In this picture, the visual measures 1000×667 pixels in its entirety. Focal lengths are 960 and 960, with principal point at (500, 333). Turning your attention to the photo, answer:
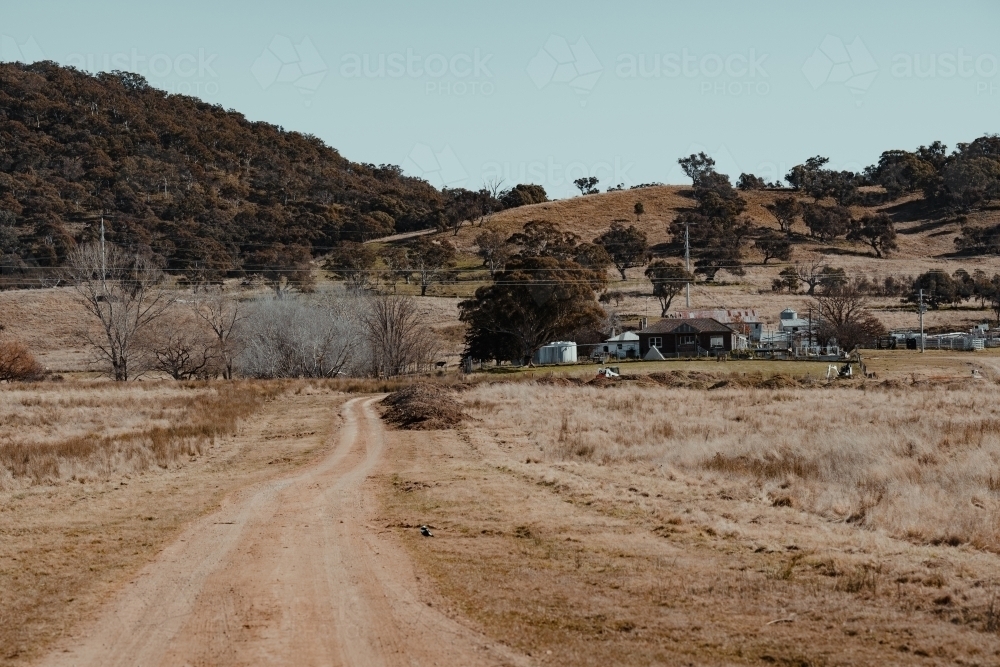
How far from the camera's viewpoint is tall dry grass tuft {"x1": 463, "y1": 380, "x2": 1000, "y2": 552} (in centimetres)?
1412

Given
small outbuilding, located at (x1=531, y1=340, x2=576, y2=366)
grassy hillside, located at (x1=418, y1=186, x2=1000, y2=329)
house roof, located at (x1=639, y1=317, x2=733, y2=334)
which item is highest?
grassy hillside, located at (x1=418, y1=186, x2=1000, y2=329)

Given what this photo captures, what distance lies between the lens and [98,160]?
6565 inches

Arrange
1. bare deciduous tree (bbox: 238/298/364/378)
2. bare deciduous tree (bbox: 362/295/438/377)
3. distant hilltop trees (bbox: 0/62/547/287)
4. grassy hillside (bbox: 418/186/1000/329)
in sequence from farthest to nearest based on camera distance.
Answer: distant hilltop trees (bbox: 0/62/547/287), grassy hillside (bbox: 418/186/1000/329), bare deciduous tree (bbox: 362/295/438/377), bare deciduous tree (bbox: 238/298/364/378)

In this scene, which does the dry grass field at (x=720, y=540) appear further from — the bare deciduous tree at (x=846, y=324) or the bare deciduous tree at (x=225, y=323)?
the bare deciduous tree at (x=225, y=323)

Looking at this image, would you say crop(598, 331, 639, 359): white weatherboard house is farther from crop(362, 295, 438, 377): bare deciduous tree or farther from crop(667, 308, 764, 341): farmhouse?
crop(362, 295, 438, 377): bare deciduous tree

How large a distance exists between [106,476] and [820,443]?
1571 cm

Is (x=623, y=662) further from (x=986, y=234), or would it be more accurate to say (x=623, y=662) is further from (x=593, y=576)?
(x=986, y=234)

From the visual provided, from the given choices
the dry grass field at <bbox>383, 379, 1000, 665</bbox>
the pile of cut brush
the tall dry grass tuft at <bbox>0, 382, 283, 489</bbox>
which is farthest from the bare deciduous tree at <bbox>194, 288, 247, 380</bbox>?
the dry grass field at <bbox>383, 379, 1000, 665</bbox>

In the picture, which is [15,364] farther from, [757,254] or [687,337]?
[757,254]

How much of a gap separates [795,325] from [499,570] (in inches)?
3276

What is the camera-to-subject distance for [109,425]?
1345 inches

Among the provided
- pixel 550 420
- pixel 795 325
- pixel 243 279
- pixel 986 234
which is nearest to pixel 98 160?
pixel 243 279

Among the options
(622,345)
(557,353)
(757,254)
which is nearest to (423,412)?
(557,353)

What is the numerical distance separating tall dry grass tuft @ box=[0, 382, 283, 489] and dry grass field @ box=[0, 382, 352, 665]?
62 mm
